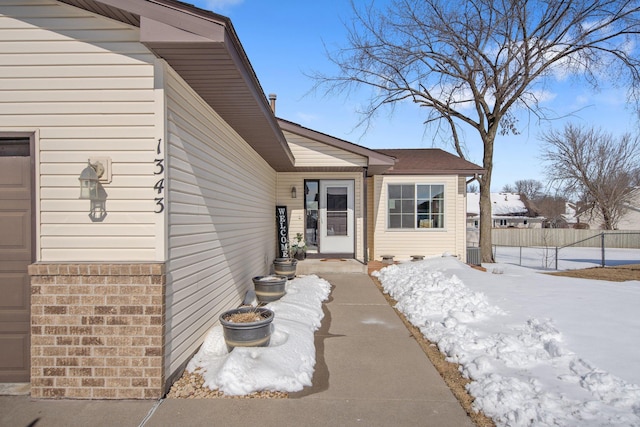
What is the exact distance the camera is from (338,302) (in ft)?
21.2

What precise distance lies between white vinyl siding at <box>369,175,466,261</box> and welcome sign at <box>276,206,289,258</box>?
3.19 metres

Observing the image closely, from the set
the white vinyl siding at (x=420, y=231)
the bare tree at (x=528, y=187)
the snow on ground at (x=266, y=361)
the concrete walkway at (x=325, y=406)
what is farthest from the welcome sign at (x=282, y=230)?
the bare tree at (x=528, y=187)

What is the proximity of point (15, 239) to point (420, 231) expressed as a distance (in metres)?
10.5

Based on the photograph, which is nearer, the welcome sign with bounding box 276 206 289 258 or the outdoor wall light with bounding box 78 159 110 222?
the outdoor wall light with bounding box 78 159 110 222

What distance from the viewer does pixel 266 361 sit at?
11.4 feet

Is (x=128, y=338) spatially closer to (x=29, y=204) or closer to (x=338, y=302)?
(x=29, y=204)

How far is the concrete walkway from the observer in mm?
2721

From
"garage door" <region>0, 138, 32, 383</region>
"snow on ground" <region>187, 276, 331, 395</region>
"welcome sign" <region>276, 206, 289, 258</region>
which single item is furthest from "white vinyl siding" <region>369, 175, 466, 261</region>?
"garage door" <region>0, 138, 32, 383</region>

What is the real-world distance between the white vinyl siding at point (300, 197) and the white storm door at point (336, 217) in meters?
0.16

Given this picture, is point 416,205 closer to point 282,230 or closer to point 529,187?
point 282,230

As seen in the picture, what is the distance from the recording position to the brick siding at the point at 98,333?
2.98m

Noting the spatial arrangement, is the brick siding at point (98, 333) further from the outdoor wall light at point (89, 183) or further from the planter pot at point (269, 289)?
the planter pot at point (269, 289)

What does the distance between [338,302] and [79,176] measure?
466 centimetres

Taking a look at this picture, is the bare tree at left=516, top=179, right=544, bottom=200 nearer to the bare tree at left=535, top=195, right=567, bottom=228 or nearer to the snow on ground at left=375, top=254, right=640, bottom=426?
the bare tree at left=535, top=195, right=567, bottom=228
